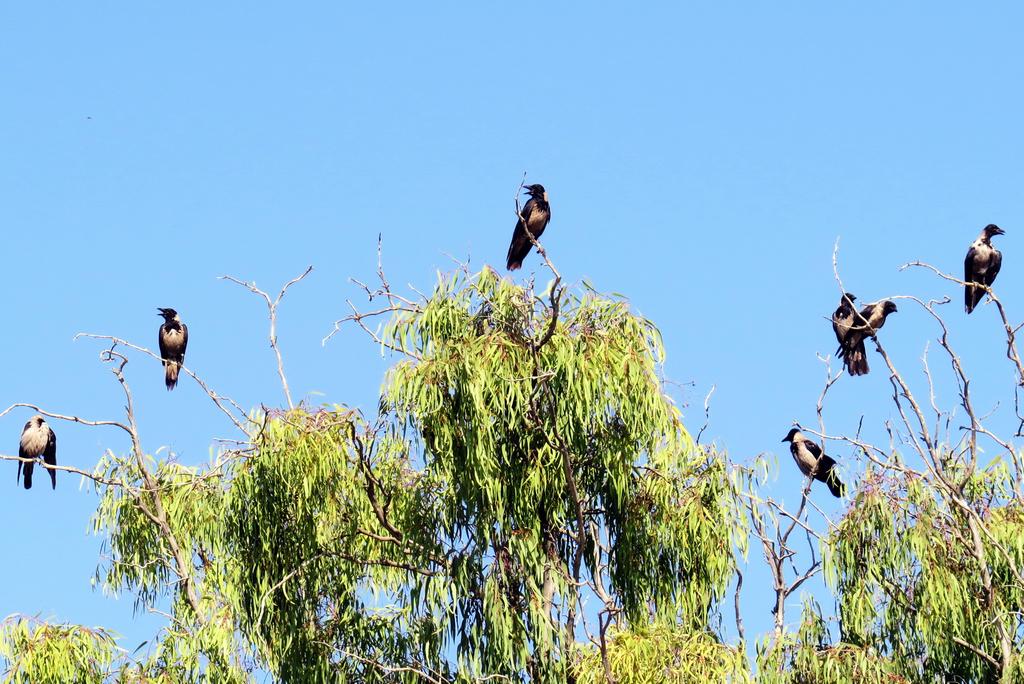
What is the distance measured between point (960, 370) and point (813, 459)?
4.70 m

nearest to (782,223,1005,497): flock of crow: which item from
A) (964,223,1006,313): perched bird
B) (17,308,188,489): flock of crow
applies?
(964,223,1006,313): perched bird

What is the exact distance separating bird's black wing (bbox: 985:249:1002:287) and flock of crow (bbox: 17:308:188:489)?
20.5 feet

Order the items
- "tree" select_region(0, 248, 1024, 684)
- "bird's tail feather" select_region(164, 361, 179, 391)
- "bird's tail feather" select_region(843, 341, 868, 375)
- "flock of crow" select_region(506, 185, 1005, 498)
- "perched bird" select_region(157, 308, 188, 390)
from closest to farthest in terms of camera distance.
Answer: "tree" select_region(0, 248, 1024, 684) → "flock of crow" select_region(506, 185, 1005, 498) → "bird's tail feather" select_region(843, 341, 868, 375) → "bird's tail feather" select_region(164, 361, 179, 391) → "perched bird" select_region(157, 308, 188, 390)

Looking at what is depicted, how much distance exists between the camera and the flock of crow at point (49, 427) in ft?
40.7

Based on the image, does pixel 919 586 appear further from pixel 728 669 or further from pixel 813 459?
pixel 813 459

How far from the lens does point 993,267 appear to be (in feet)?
40.6

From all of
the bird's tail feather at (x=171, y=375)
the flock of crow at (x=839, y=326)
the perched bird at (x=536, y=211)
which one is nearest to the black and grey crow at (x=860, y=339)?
the flock of crow at (x=839, y=326)

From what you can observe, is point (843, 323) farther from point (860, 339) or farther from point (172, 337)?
point (172, 337)

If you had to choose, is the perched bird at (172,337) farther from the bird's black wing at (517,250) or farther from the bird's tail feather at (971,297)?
the bird's tail feather at (971,297)

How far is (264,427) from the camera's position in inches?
346

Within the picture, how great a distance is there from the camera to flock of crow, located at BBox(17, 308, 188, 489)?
12398 mm

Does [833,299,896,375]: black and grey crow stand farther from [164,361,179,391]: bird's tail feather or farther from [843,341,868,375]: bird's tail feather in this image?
[164,361,179,391]: bird's tail feather

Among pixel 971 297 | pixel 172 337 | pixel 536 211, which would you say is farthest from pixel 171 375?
pixel 971 297

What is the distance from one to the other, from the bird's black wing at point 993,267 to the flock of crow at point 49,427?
6.26m
